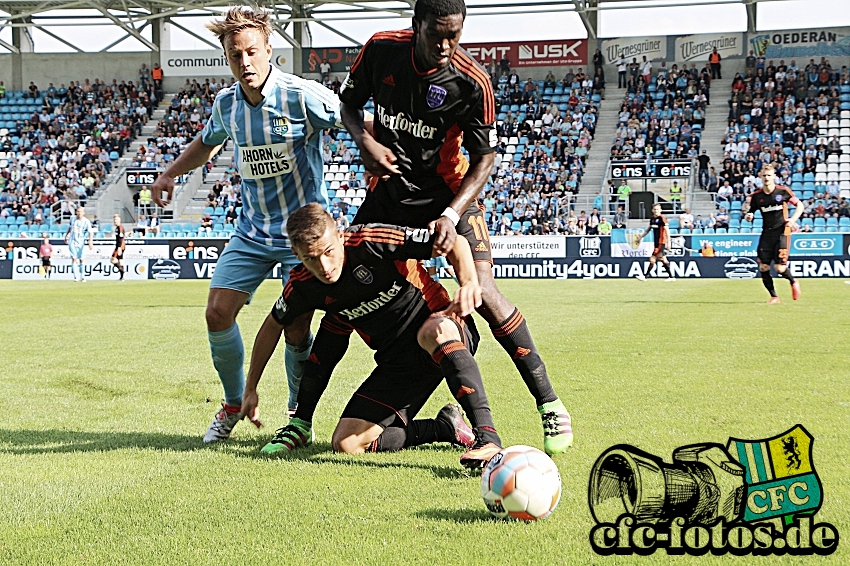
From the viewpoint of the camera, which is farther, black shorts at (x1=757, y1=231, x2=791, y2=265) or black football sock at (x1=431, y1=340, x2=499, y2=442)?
black shorts at (x1=757, y1=231, x2=791, y2=265)

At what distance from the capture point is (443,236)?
176 inches

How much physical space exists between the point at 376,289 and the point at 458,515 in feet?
4.81

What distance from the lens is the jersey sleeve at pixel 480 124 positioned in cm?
501

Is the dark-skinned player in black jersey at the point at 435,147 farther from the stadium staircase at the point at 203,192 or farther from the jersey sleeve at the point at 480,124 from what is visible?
the stadium staircase at the point at 203,192

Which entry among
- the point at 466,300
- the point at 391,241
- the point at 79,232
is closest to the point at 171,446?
the point at 391,241

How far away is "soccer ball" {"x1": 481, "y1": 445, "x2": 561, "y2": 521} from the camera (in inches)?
139

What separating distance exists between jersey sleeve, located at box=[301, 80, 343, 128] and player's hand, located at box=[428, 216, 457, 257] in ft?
4.28

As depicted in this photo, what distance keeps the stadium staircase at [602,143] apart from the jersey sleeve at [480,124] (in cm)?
2916

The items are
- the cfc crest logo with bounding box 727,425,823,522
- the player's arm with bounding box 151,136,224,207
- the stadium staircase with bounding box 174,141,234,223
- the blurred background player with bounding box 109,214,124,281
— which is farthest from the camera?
the stadium staircase with bounding box 174,141,234,223

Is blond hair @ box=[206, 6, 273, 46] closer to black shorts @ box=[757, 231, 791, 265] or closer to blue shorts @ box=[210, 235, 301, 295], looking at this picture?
blue shorts @ box=[210, 235, 301, 295]

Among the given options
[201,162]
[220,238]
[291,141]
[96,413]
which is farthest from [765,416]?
[220,238]

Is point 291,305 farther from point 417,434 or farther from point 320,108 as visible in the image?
point 320,108

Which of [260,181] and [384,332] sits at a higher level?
[260,181]

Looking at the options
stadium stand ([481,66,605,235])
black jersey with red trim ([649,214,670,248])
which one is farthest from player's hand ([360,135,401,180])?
stadium stand ([481,66,605,235])
